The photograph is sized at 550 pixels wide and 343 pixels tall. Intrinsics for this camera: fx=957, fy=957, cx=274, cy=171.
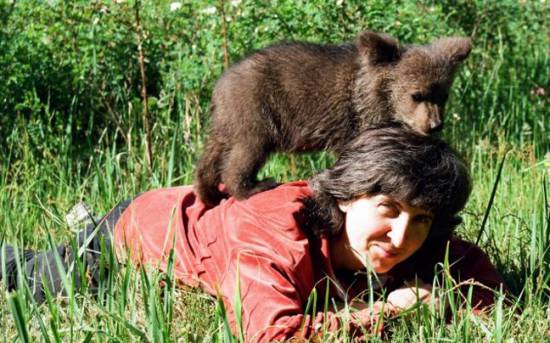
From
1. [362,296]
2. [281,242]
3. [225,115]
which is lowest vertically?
[362,296]

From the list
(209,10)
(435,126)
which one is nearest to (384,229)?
(435,126)

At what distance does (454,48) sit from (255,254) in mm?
2372

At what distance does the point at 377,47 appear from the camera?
4902 mm

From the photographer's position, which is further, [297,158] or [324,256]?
[297,158]

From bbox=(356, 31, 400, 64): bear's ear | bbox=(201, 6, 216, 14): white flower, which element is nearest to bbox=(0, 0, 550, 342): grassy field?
bbox=(201, 6, 216, 14): white flower

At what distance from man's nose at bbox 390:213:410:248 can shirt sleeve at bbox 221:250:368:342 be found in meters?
0.36

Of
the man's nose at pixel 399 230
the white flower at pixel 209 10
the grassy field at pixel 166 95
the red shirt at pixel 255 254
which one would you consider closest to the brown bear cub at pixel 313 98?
the red shirt at pixel 255 254

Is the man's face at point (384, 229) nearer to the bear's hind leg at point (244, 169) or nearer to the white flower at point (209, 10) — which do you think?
the bear's hind leg at point (244, 169)

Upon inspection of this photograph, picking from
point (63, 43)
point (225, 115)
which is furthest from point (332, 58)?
point (63, 43)

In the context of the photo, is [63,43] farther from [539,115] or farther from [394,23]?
[539,115]

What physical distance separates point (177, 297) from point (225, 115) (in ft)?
3.32

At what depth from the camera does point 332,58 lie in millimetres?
4902

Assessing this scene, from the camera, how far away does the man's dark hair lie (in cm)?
341

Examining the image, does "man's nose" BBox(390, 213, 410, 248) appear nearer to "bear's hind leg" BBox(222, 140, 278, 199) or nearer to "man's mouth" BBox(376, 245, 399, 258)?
"man's mouth" BBox(376, 245, 399, 258)
